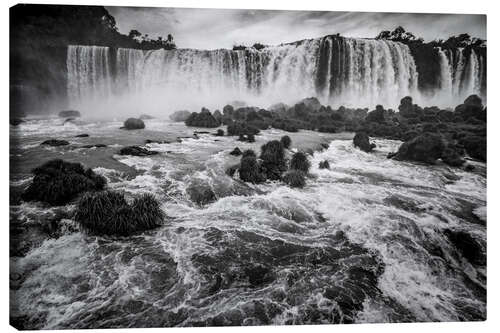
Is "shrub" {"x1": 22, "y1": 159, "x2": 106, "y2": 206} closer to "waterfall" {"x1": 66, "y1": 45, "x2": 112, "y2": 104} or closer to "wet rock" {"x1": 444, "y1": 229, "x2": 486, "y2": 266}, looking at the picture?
"waterfall" {"x1": 66, "y1": 45, "x2": 112, "y2": 104}

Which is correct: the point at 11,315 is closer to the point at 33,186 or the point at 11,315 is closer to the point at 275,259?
the point at 33,186

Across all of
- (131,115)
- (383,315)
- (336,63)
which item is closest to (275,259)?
(383,315)

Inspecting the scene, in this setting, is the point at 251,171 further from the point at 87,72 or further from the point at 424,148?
the point at 87,72

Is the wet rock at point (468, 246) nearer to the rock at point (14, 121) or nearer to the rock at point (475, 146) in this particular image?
the rock at point (475, 146)

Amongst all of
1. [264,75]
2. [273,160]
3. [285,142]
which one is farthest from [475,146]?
[264,75]

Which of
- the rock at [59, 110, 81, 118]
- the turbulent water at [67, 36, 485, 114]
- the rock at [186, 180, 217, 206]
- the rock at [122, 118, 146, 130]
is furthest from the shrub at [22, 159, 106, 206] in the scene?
the turbulent water at [67, 36, 485, 114]

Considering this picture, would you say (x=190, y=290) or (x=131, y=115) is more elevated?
(x=131, y=115)

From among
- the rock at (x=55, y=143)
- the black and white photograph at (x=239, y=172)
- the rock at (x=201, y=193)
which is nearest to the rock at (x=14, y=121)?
the black and white photograph at (x=239, y=172)
